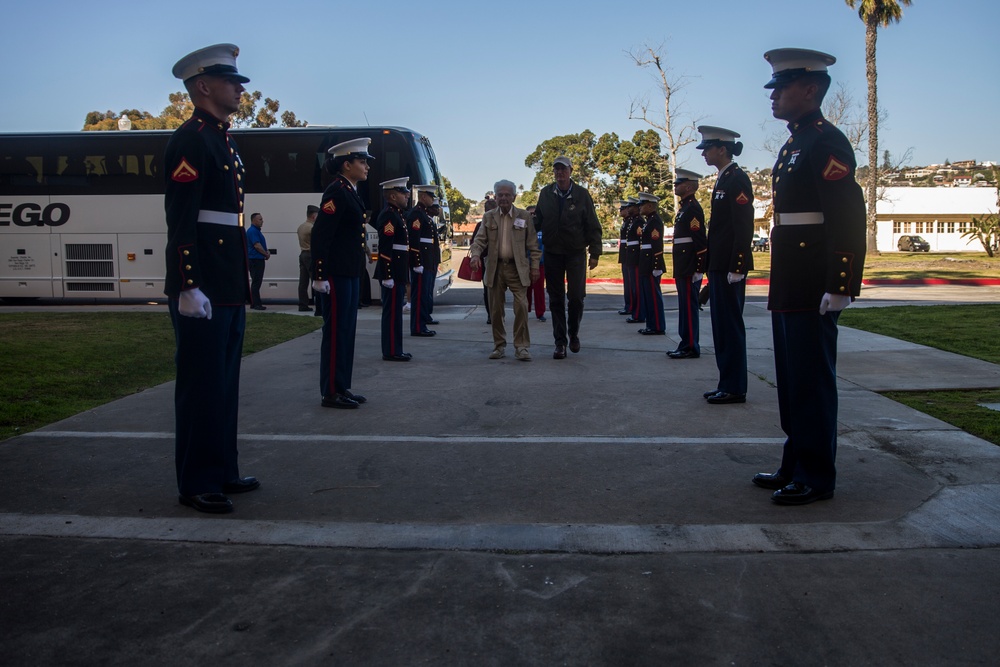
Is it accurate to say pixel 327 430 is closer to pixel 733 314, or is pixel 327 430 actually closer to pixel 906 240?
pixel 733 314

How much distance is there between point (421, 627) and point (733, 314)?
4.87 m

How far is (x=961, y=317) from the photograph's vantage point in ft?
42.0

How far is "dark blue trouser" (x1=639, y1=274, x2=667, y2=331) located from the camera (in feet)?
38.4

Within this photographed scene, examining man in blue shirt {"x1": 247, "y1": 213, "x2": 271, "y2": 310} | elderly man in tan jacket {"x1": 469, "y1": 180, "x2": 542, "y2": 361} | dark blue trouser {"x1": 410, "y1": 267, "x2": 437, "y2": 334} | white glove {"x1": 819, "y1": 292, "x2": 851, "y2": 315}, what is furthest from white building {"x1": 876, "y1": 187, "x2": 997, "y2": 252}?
white glove {"x1": 819, "y1": 292, "x2": 851, "y2": 315}

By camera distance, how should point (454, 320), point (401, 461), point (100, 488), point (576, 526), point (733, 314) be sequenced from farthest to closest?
point (454, 320)
point (733, 314)
point (401, 461)
point (100, 488)
point (576, 526)

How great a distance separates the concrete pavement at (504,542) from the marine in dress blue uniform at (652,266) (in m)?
4.65

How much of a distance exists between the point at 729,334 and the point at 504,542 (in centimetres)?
388

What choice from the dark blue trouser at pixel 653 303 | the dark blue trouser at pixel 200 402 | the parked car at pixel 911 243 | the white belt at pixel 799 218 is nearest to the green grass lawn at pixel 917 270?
the dark blue trouser at pixel 653 303

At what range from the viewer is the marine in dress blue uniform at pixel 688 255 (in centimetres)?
909

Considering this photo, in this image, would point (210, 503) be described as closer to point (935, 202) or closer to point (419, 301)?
point (419, 301)

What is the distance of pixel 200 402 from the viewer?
4516 millimetres

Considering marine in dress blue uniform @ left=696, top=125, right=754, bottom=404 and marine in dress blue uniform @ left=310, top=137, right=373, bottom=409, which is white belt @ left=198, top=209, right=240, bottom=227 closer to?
marine in dress blue uniform @ left=310, top=137, right=373, bottom=409

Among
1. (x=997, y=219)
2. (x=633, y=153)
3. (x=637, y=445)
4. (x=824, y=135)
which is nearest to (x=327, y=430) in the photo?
(x=637, y=445)

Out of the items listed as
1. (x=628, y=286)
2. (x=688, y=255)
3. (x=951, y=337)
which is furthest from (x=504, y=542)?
(x=628, y=286)
